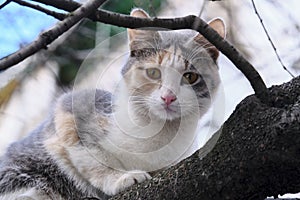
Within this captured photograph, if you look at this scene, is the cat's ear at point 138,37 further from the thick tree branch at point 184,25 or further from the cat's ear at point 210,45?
the thick tree branch at point 184,25

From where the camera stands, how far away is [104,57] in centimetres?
165

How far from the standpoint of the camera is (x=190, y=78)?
150cm

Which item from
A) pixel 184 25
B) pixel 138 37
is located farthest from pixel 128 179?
pixel 184 25

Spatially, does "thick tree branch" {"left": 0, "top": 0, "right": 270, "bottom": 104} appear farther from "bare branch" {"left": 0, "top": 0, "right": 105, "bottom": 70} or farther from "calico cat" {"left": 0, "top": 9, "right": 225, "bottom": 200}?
"calico cat" {"left": 0, "top": 9, "right": 225, "bottom": 200}

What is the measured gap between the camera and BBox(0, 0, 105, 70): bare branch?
2.41 feet

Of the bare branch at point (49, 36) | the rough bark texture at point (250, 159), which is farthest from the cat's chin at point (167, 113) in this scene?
the bare branch at point (49, 36)

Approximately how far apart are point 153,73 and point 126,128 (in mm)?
158

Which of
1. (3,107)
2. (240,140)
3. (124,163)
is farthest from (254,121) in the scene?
(3,107)

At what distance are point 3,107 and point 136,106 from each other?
31.9 inches

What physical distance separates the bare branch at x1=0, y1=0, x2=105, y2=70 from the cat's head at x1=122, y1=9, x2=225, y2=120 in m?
0.65

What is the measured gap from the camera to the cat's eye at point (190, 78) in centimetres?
148

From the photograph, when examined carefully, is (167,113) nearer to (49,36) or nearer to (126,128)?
(126,128)

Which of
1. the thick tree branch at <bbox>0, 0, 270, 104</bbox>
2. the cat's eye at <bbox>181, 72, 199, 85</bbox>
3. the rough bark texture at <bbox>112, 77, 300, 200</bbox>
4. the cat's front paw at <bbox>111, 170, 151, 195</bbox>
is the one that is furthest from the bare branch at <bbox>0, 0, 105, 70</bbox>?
the cat's eye at <bbox>181, 72, 199, 85</bbox>

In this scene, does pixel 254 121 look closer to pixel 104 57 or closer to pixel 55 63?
pixel 104 57
